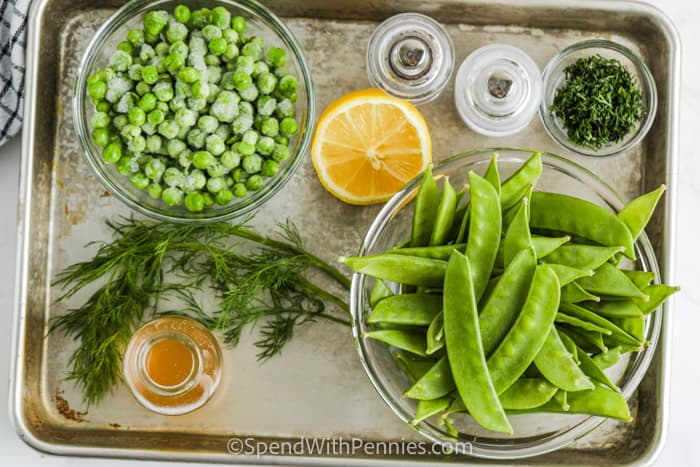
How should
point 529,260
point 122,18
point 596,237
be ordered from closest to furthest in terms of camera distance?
point 529,260, point 596,237, point 122,18

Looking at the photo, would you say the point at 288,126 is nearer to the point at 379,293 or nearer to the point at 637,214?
the point at 379,293

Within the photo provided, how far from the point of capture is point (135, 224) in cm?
152

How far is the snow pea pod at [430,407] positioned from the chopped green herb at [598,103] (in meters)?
0.64

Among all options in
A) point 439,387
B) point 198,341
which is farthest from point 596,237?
point 198,341

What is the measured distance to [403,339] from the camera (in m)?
1.22

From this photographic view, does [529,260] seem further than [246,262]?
No

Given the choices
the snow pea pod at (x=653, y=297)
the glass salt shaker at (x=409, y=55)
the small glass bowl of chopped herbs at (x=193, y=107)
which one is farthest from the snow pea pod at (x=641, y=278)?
the small glass bowl of chopped herbs at (x=193, y=107)

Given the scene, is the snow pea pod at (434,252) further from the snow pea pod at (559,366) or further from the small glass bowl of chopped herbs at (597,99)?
the small glass bowl of chopped herbs at (597,99)

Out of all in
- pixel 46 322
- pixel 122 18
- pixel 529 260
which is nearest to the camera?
pixel 529 260

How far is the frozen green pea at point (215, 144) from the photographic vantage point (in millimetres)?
1324

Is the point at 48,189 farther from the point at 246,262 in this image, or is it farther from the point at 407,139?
the point at 407,139

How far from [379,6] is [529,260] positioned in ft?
2.24

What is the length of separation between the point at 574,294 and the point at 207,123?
2.37 feet

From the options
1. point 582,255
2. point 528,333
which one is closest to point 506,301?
point 528,333
